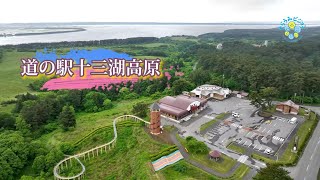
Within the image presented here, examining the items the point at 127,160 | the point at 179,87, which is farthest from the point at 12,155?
the point at 179,87

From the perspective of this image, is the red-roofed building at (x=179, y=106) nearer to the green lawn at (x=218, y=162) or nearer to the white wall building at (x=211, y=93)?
the white wall building at (x=211, y=93)

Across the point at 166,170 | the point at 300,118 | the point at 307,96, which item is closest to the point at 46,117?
the point at 166,170

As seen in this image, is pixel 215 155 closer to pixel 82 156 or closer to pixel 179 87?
pixel 82 156

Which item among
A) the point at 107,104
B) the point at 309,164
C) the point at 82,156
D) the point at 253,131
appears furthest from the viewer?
the point at 107,104

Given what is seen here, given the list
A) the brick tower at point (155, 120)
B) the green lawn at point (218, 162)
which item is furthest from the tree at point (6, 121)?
the green lawn at point (218, 162)

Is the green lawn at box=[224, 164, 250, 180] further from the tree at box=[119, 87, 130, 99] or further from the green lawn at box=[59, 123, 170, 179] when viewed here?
the tree at box=[119, 87, 130, 99]
